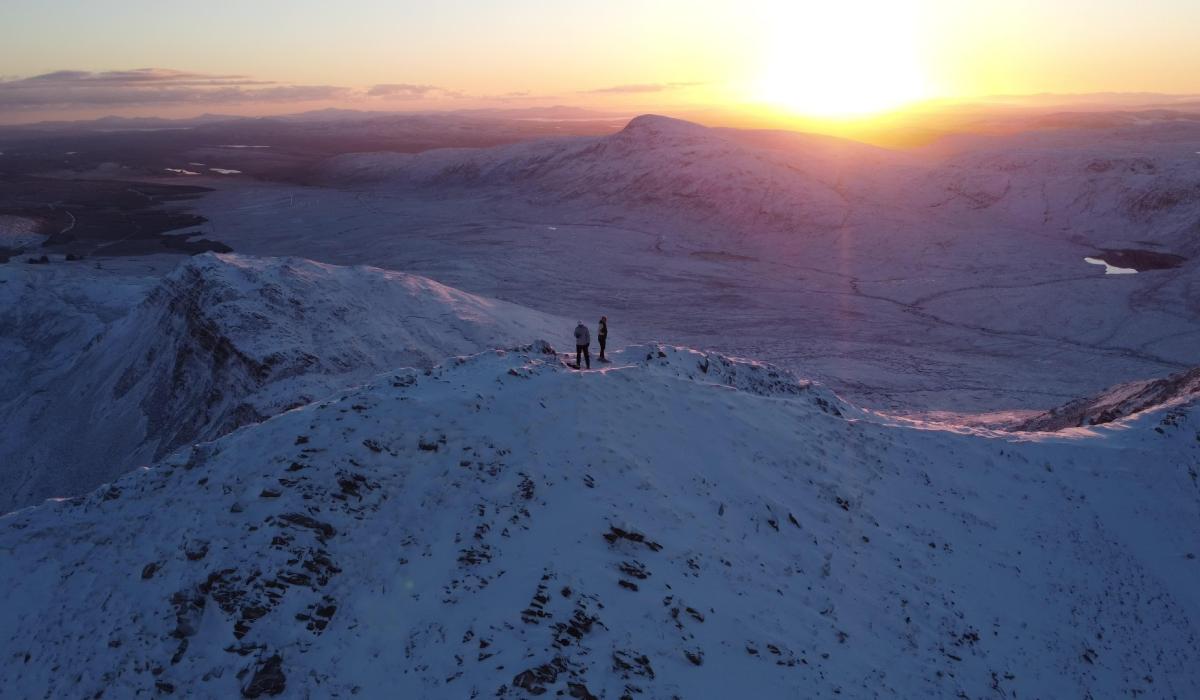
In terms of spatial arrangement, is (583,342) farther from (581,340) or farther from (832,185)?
(832,185)

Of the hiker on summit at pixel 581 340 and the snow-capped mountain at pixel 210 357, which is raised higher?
the hiker on summit at pixel 581 340


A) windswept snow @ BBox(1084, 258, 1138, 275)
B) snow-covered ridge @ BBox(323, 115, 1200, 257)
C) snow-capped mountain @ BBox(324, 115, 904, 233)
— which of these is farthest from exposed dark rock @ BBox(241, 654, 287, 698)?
snow-capped mountain @ BBox(324, 115, 904, 233)

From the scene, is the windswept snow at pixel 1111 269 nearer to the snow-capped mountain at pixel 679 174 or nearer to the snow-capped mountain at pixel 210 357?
the snow-capped mountain at pixel 679 174

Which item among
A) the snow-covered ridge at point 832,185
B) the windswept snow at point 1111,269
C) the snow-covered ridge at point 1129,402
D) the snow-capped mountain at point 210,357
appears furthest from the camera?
the snow-covered ridge at point 832,185

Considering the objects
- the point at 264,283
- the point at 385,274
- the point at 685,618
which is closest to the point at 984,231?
the point at 385,274

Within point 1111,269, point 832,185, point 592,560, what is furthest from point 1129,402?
point 832,185

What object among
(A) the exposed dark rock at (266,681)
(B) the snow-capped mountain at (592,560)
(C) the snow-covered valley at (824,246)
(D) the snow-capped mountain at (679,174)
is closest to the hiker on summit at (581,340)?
(B) the snow-capped mountain at (592,560)

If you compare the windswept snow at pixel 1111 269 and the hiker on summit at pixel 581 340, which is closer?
the hiker on summit at pixel 581 340

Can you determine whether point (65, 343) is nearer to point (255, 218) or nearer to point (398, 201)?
point (255, 218)
